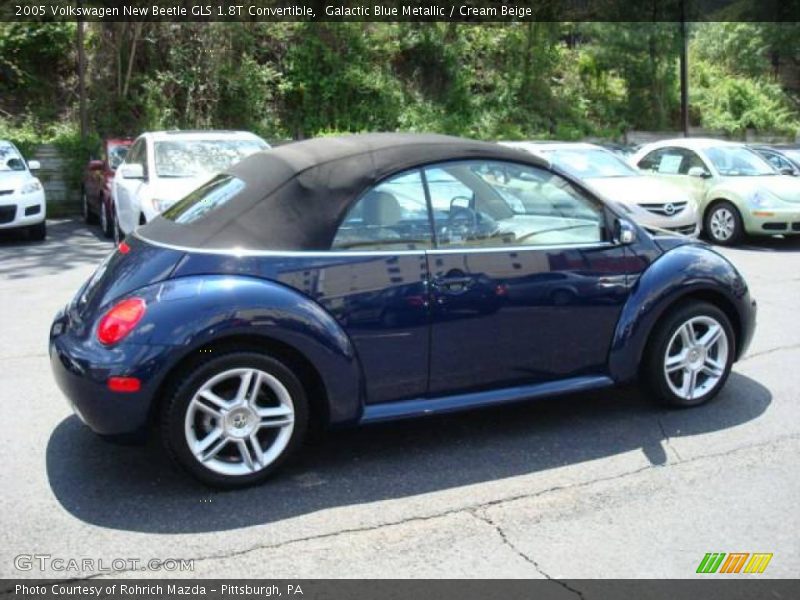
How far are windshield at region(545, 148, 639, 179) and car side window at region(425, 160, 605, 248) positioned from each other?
7516 mm

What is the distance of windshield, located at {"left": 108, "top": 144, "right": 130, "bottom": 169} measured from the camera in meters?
13.4

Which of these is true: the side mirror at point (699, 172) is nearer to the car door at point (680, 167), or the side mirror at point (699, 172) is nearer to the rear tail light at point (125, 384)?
the car door at point (680, 167)

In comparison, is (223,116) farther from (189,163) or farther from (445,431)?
(445,431)

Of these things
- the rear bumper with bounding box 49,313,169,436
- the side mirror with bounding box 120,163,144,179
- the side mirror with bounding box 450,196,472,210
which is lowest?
the rear bumper with bounding box 49,313,169,436

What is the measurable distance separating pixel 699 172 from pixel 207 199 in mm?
10117

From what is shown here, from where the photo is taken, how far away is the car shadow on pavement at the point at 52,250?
10.4 m

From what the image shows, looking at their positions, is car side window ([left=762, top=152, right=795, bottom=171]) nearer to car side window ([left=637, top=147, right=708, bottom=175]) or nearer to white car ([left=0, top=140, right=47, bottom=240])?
car side window ([left=637, top=147, right=708, bottom=175])

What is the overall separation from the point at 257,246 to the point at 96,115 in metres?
16.8

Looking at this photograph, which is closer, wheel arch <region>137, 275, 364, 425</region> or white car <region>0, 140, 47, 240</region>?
wheel arch <region>137, 275, 364, 425</region>

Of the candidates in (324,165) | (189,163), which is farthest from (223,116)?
(324,165)

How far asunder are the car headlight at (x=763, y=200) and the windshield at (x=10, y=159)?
10546mm

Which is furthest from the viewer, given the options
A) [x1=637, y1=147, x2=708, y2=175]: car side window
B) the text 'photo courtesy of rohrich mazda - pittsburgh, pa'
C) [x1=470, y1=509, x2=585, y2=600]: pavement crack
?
[x1=637, y1=147, x2=708, y2=175]: car side window

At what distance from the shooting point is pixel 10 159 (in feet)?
42.6

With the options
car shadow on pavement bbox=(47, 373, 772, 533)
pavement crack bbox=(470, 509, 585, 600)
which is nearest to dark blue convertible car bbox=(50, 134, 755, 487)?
car shadow on pavement bbox=(47, 373, 772, 533)
